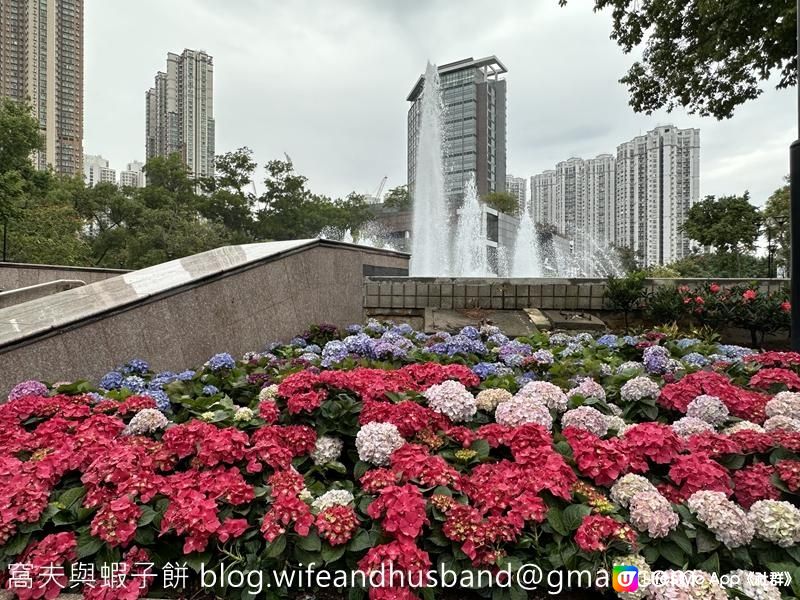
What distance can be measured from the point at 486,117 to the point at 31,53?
27.3 meters

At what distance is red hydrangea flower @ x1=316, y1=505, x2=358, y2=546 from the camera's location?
4.66 feet

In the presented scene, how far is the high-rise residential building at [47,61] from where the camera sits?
20.8 meters

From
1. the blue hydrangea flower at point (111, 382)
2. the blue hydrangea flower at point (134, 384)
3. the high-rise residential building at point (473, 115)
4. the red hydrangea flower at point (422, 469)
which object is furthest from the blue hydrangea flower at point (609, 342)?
the high-rise residential building at point (473, 115)

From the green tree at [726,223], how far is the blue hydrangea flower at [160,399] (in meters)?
22.9

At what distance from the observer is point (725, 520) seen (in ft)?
4.59

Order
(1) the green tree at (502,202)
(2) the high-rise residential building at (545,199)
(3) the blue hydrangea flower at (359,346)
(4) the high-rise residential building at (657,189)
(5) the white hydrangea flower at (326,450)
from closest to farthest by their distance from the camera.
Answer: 1. (5) the white hydrangea flower at (326,450)
2. (3) the blue hydrangea flower at (359,346)
3. (4) the high-rise residential building at (657,189)
4. (1) the green tree at (502,202)
5. (2) the high-rise residential building at (545,199)

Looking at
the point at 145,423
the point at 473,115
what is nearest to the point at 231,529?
the point at 145,423

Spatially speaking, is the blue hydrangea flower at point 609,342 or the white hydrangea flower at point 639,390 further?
the blue hydrangea flower at point 609,342

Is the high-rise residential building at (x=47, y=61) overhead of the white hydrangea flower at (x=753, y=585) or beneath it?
overhead

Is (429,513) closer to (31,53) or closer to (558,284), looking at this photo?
(558,284)

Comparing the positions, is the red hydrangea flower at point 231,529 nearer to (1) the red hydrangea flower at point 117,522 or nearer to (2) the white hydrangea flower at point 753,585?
(1) the red hydrangea flower at point 117,522

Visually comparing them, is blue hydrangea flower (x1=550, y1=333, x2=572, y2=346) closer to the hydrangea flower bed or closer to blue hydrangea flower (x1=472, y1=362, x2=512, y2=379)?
blue hydrangea flower (x1=472, y1=362, x2=512, y2=379)

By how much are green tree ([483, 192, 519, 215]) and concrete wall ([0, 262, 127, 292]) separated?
110 feet

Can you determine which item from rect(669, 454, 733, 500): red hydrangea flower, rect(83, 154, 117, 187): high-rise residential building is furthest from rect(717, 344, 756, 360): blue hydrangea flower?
rect(83, 154, 117, 187): high-rise residential building
